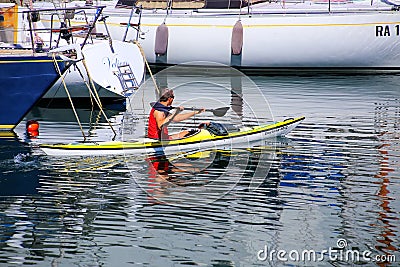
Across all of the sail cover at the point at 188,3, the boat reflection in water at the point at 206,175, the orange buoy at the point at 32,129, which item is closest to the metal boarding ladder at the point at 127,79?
the orange buoy at the point at 32,129

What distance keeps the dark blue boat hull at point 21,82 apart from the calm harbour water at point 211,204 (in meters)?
0.95

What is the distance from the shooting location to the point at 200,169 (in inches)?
552

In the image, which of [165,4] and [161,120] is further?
[165,4]

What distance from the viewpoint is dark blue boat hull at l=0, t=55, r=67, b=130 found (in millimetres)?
17578

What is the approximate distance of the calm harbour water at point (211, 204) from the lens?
9938 millimetres

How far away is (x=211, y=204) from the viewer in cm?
1184

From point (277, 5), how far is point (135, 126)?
12.4 meters

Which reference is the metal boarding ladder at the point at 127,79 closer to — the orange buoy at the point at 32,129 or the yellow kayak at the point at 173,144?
the orange buoy at the point at 32,129

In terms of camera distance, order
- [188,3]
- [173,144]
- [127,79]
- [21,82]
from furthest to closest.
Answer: [188,3] < [127,79] < [21,82] < [173,144]

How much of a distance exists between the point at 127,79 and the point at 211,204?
934 centimetres

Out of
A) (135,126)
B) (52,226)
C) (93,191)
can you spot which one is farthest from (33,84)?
(52,226)

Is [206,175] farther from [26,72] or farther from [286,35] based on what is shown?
[286,35]

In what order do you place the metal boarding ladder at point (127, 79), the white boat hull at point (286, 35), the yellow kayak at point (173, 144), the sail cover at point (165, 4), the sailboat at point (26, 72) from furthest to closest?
the sail cover at point (165, 4)
the white boat hull at point (286, 35)
the metal boarding ladder at point (127, 79)
the sailboat at point (26, 72)
the yellow kayak at point (173, 144)

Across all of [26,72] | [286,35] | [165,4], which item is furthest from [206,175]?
[165,4]
